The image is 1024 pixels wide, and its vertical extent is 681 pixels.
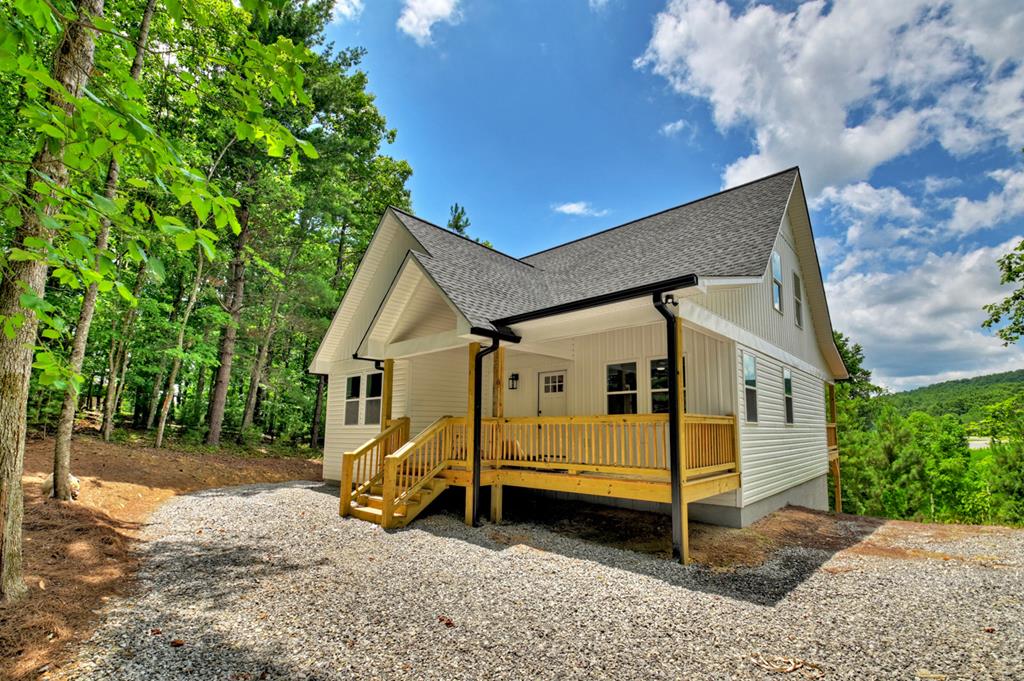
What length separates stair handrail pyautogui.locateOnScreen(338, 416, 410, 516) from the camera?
8.72m

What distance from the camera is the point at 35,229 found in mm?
3879

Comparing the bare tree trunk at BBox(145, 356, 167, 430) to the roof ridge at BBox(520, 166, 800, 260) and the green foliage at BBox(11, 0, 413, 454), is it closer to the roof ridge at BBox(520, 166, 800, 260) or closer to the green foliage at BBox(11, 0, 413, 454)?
the green foliage at BBox(11, 0, 413, 454)

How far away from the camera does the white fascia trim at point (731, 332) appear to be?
731cm

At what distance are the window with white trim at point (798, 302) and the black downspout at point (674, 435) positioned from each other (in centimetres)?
787

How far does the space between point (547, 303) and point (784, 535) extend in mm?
5986

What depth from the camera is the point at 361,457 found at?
32.8 ft

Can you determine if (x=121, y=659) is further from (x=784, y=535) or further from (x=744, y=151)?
(x=744, y=151)

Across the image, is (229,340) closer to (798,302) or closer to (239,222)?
(239,222)

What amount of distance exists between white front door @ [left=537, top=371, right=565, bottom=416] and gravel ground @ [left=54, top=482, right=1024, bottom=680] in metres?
3.93

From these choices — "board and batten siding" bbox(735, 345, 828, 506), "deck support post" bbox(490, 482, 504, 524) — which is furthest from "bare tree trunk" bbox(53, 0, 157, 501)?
"board and batten siding" bbox(735, 345, 828, 506)

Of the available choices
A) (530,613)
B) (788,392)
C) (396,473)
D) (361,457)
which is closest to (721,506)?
(788,392)

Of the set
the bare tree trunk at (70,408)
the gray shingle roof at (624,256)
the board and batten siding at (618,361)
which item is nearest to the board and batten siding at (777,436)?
the board and batten siding at (618,361)

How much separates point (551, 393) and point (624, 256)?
3687 millimetres

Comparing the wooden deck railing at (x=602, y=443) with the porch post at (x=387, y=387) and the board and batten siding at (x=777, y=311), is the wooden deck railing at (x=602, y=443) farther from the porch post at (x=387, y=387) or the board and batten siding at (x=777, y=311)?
the porch post at (x=387, y=387)
